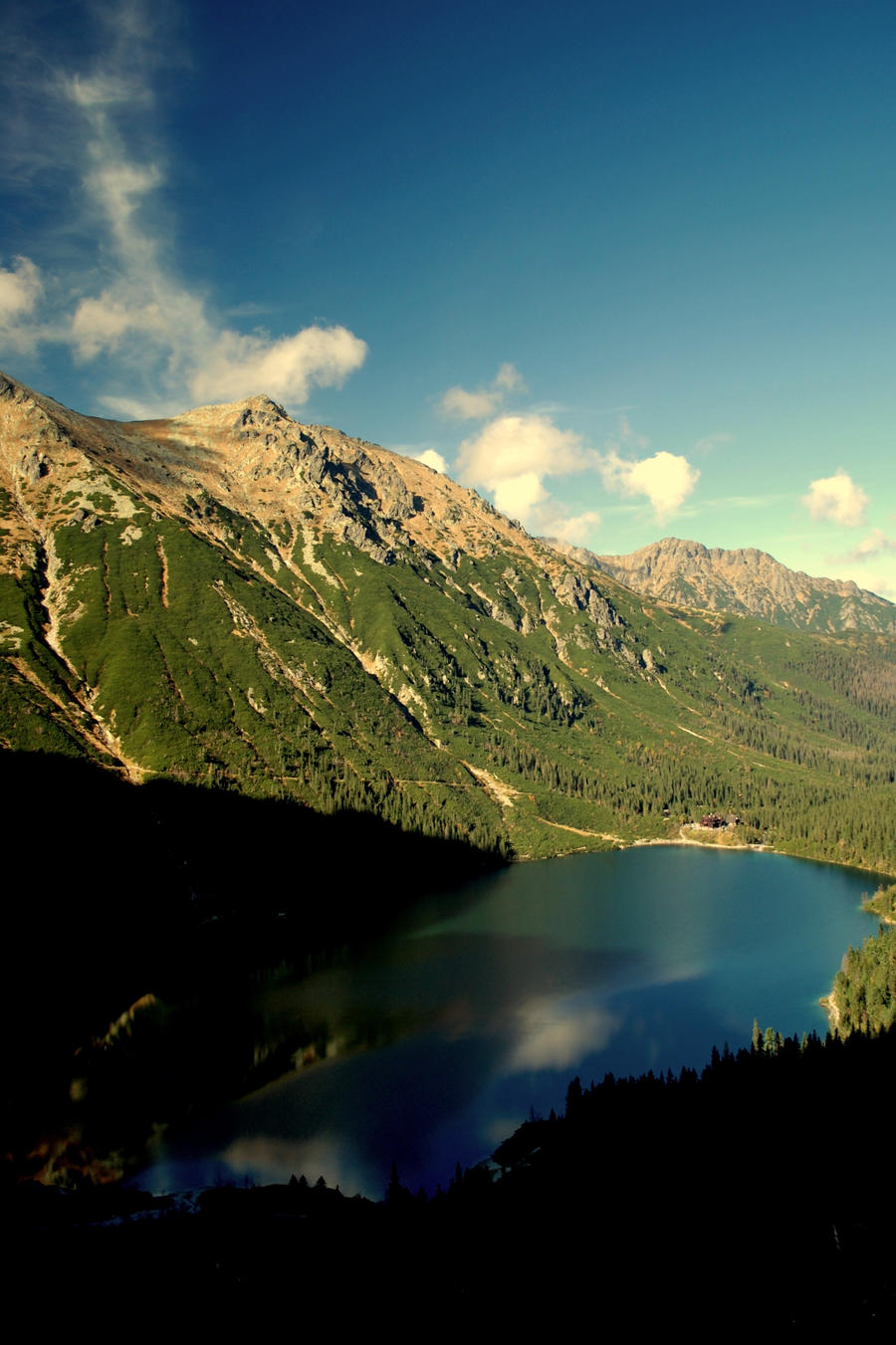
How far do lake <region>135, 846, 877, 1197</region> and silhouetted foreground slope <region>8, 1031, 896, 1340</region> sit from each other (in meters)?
11.1

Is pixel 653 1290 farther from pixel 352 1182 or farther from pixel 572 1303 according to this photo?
pixel 352 1182

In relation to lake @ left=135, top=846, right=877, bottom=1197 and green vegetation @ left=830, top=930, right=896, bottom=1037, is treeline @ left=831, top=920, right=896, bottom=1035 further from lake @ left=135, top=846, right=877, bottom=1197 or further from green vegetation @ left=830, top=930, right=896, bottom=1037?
lake @ left=135, top=846, right=877, bottom=1197

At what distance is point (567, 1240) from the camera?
46.1 m

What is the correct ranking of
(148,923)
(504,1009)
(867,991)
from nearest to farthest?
(867,991)
(504,1009)
(148,923)

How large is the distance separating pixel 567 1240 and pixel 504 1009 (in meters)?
45.2

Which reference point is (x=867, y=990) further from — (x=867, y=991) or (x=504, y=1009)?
(x=504, y=1009)

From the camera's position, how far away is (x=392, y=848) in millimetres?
162250

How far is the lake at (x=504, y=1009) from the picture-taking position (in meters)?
62.9

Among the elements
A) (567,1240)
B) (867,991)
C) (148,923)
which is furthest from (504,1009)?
(148,923)

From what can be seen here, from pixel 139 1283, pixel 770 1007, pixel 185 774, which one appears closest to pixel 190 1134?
pixel 139 1283

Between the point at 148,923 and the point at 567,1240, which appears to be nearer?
the point at 567,1240

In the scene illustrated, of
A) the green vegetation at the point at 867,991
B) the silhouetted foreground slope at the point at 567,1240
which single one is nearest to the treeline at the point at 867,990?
the green vegetation at the point at 867,991

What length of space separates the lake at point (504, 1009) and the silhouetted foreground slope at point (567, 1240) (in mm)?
11091

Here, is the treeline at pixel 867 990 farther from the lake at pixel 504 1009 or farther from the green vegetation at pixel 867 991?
the lake at pixel 504 1009
